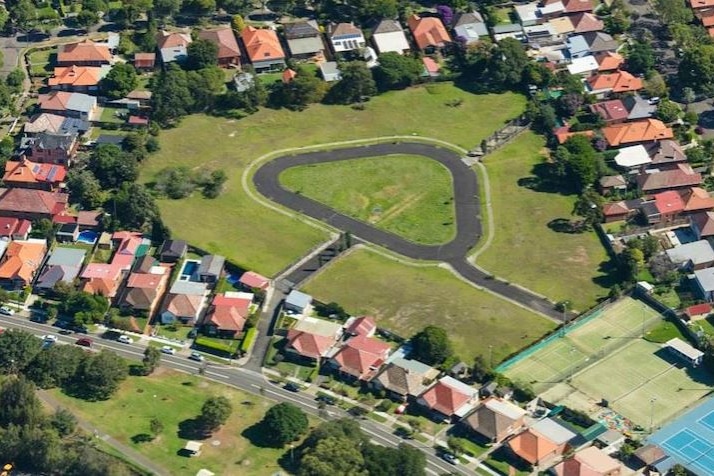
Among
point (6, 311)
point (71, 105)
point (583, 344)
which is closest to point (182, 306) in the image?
point (6, 311)

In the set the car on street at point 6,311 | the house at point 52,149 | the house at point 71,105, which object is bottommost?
the car on street at point 6,311

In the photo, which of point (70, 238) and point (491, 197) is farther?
point (491, 197)

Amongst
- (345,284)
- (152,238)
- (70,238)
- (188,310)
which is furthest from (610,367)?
(70,238)

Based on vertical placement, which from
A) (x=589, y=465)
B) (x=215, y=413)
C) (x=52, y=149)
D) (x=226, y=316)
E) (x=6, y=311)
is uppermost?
(x=52, y=149)

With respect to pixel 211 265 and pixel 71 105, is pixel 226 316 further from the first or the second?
pixel 71 105

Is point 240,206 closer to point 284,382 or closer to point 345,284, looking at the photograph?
point 345,284

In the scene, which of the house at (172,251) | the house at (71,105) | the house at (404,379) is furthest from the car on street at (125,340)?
the house at (71,105)

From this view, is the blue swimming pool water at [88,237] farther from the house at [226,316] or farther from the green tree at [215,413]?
the green tree at [215,413]
